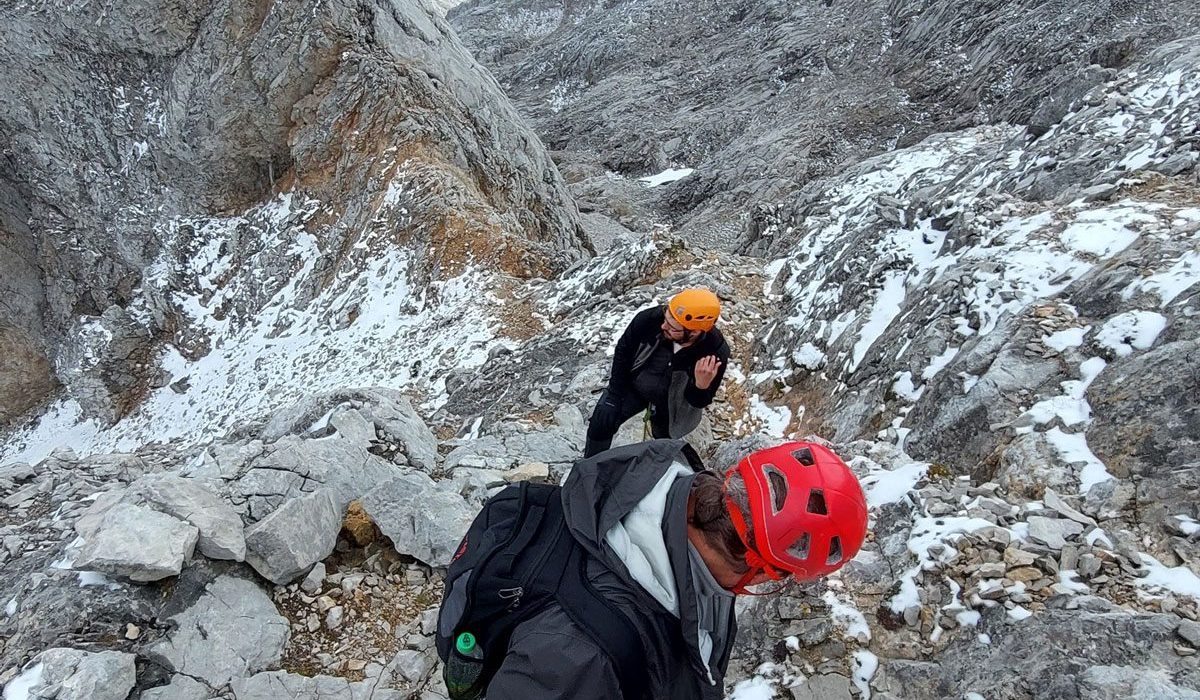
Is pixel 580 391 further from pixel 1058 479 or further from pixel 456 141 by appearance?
pixel 456 141

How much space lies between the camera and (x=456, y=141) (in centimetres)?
1973

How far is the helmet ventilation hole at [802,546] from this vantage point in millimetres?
2559

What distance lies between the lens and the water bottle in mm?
2574

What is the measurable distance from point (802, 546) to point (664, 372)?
154 inches

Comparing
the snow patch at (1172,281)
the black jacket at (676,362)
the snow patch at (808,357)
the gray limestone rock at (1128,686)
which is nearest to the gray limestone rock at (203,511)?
the black jacket at (676,362)

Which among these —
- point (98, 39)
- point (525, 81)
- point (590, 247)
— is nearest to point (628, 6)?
point (525, 81)

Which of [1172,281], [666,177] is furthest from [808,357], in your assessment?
[666,177]

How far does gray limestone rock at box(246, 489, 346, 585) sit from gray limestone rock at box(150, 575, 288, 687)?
8.3 inches

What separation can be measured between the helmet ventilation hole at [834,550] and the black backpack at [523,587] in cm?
103

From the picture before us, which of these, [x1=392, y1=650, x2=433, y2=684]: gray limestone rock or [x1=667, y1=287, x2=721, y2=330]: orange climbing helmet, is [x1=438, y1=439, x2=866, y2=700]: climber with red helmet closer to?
[x1=392, y1=650, x2=433, y2=684]: gray limestone rock

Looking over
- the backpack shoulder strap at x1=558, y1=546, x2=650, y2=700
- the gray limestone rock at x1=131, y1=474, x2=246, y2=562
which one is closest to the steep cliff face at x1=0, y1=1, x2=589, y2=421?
the gray limestone rock at x1=131, y1=474, x2=246, y2=562

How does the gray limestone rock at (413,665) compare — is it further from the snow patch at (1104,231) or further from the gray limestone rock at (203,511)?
the snow patch at (1104,231)

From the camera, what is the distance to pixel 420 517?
Answer: 6008 mm

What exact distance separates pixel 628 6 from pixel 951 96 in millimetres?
36904
